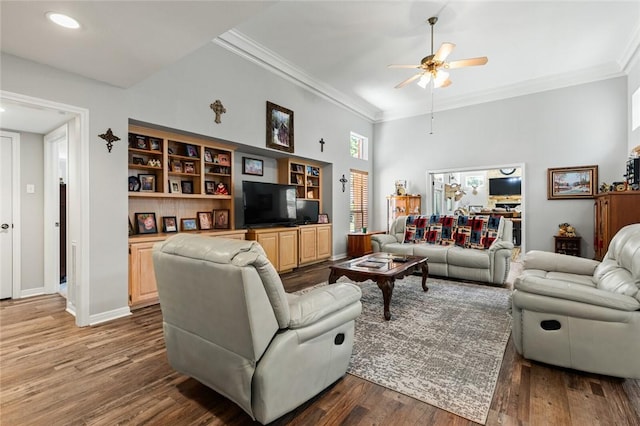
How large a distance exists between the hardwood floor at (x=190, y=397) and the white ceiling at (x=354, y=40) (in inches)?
98.4

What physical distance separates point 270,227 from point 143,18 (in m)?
3.65

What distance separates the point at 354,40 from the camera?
14.6 ft

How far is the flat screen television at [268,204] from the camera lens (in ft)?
16.0

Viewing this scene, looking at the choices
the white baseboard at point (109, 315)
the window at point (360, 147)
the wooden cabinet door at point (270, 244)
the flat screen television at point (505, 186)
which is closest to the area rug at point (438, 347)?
the wooden cabinet door at point (270, 244)

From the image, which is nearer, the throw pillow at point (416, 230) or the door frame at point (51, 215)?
the door frame at point (51, 215)

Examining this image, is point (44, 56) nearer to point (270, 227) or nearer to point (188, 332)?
point (188, 332)

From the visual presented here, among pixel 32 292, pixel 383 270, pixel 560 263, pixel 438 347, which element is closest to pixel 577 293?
pixel 438 347

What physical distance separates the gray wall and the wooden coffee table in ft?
13.2

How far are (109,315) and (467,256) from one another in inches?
183

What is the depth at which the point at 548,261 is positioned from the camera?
323 cm

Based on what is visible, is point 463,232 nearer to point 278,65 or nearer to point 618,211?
point 618,211

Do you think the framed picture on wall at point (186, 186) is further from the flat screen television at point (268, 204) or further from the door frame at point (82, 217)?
the door frame at point (82, 217)

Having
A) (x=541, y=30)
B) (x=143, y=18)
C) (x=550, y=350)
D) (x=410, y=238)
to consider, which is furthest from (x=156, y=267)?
(x=541, y=30)

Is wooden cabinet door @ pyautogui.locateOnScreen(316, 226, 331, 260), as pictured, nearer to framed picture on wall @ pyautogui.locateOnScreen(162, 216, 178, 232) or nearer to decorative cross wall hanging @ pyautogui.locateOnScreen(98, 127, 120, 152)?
framed picture on wall @ pyautogui.locateOnScreen(162, 216, 178, 232)
